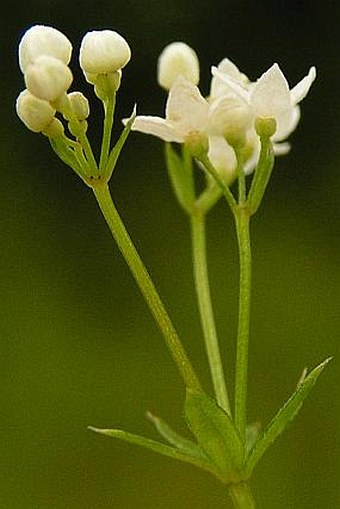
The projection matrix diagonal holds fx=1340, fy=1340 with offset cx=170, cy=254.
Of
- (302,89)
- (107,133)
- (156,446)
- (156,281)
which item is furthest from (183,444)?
(156,281)

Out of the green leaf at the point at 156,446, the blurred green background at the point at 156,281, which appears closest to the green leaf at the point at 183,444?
the green leaf at the point at 156,446

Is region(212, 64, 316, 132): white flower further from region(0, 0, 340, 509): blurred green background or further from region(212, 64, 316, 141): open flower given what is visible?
region(0, 0, 340, 509): blurred green background

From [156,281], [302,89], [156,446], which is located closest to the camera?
[156,446]

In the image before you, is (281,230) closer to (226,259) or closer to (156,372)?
(226,259)

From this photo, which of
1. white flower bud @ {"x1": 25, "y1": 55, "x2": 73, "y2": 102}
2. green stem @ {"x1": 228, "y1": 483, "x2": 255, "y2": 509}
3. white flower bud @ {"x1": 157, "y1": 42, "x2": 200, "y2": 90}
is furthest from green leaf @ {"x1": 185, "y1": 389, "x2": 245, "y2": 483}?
white flower bud @ {"x1": 157, "y1": 42, "x2": 200, "y2": 90}

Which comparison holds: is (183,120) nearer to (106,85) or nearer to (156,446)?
(106,85)
